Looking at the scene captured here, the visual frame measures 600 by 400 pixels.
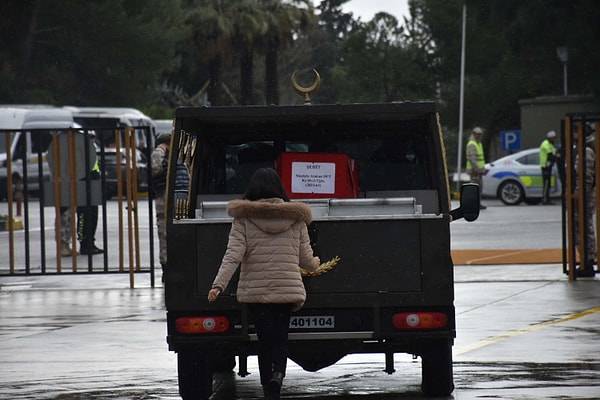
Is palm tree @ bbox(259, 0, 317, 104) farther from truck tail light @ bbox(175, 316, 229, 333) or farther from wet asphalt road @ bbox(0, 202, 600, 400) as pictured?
truck tail light @ bbox(175, 316, 229, 333)

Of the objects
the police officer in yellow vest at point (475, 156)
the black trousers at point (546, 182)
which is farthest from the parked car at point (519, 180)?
the police officer in yellow vest at point (475, 156)

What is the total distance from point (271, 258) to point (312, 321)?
588mm

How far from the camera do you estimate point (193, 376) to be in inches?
366

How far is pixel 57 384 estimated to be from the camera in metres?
10.4

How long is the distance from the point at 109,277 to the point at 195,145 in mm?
9747

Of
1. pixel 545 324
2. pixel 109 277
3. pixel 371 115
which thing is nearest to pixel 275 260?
pixel 371 115

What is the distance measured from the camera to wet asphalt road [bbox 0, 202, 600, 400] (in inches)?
392

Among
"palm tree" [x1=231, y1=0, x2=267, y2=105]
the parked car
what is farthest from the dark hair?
"palm tree" [x1=231, y1=0, x2=267, y2=105]

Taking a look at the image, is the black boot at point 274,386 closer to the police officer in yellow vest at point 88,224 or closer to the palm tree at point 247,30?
the police officer in yellow vest at point 88,224

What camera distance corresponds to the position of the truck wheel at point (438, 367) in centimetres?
935

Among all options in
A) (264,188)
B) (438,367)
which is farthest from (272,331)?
(438,367)

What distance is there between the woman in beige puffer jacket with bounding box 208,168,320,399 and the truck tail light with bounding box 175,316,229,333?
30 centimetres

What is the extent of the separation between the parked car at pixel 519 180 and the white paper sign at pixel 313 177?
26749 millimetres

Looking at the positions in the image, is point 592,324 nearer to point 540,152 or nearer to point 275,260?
point 275,260
